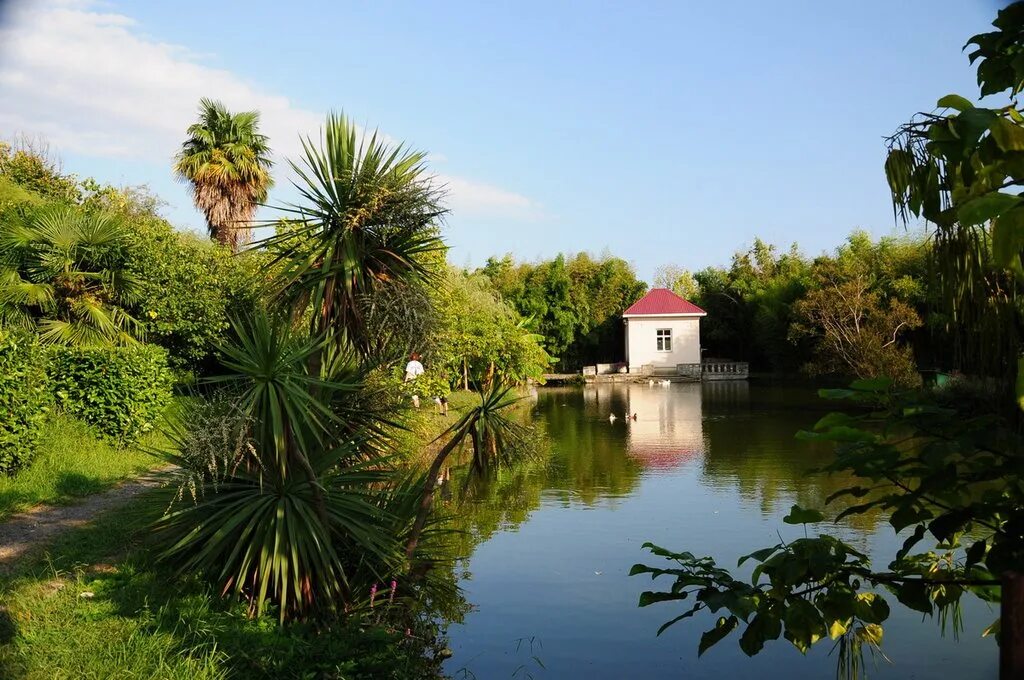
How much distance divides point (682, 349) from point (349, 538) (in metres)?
47.2

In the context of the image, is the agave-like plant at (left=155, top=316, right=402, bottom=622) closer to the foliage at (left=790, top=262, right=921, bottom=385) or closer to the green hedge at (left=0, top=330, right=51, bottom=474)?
the green hedge at (left=0, top=330, right=51, bottom=474)

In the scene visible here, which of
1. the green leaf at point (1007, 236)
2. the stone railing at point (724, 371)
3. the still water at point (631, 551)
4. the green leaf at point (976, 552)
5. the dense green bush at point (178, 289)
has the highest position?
the dense green bush at point (178, 289)

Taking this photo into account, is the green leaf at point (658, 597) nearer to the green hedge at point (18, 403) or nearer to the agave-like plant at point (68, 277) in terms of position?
the green hedge at point (18, 403)

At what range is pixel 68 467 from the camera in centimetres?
1196

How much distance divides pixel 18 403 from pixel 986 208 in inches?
462

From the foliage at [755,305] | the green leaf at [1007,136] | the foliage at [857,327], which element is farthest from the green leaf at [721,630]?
the foliage at [755,305]

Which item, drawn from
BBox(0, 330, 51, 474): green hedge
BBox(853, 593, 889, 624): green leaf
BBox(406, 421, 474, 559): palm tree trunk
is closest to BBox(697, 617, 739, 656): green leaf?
BBox(853, 593, 889, 624): green leaf

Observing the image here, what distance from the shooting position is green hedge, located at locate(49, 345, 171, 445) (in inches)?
545

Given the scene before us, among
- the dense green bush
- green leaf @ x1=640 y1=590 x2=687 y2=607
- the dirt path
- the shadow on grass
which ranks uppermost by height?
the dense green bush

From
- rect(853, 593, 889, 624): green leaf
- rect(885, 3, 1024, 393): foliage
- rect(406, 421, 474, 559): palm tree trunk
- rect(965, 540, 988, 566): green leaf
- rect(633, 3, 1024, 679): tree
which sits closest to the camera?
rect(885, 3, 1024, 393): foliage

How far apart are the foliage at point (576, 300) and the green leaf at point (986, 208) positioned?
169ft

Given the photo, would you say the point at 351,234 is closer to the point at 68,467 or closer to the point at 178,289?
the point at 68,467

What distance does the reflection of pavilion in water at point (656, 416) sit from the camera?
20.8 metres

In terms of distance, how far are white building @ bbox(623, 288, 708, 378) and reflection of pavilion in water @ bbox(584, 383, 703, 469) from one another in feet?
15.8
